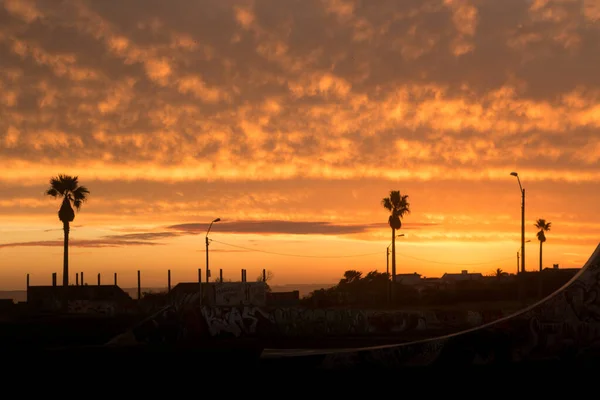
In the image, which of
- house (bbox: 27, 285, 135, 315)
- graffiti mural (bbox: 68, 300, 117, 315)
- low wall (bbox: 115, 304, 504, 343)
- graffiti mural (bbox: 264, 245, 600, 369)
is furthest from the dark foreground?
graffiti mural (bbox: 68, 300, 117, 315)

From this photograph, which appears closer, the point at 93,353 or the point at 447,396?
the point at 447,396

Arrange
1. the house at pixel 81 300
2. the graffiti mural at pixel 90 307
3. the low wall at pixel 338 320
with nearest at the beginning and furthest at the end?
1. the low wall at pixel 338 320
2. the graffiti mural at pixel 90 307
3. the house at pixel 81 300

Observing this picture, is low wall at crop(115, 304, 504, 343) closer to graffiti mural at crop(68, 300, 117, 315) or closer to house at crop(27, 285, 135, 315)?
house at crop(27, 285, 135, 315)

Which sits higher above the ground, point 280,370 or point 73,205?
point 73,205

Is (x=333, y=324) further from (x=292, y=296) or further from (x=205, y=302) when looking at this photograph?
(x=292, y=296)

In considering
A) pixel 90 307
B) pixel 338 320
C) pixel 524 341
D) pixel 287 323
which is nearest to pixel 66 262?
pixel 90 307

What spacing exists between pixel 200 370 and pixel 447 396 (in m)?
10.3

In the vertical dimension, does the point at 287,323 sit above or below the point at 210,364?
below

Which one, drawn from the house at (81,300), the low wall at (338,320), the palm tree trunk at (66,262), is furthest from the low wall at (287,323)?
the house at (81,300)

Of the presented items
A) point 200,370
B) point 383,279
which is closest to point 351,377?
point 200,370

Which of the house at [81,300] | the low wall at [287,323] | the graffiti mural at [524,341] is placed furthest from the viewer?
the house at [81,300]

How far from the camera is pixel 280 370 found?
71.5ft

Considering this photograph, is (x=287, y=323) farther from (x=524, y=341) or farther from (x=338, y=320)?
(x=524, y=341)

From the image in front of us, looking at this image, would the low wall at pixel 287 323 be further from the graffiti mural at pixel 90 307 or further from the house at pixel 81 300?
the graffiti mural at pixel 90 307
